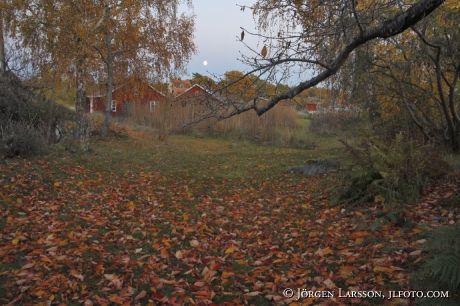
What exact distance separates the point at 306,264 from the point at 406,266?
944 millimetres

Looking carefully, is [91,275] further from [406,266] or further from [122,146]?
[122,146]

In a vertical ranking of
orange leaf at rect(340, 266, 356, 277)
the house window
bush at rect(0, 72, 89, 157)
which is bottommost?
orange leaf at rect(340, 266, 356, 277)

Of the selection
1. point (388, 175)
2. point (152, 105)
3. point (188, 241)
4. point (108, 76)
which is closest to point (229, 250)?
point (188, 241)

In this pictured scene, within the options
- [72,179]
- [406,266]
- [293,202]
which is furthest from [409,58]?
[72,179]

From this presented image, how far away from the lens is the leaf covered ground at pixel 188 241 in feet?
10.2

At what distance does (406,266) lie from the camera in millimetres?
3125

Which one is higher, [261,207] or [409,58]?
[409,58]

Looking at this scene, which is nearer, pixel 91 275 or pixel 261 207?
pixel 91 275

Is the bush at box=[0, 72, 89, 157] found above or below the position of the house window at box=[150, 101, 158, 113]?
below

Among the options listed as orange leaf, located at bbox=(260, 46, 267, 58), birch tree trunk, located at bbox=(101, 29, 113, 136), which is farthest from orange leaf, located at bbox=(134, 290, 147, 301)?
birch tree trunk, located at bbox=(101, 29, 113, 136)

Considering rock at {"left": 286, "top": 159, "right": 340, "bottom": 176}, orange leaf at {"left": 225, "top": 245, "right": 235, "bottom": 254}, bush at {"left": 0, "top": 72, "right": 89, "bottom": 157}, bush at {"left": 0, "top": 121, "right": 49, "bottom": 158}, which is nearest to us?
orange leaf at {"left": 225, "top": 245, "right": 235, "bottom": 254}

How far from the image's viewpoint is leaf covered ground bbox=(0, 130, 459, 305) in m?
3.12

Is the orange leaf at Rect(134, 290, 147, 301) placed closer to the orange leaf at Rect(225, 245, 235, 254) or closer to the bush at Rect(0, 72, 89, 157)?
the orange leaf at Rect(225, 245, 235, 254)

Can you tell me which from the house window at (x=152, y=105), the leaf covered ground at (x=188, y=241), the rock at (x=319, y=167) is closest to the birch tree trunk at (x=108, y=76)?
the house window at (x=152, y=105)
